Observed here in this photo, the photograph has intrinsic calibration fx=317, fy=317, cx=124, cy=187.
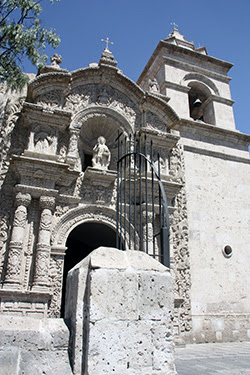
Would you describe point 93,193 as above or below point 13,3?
below

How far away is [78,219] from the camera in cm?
816

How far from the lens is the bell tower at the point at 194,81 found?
11938 millimetres

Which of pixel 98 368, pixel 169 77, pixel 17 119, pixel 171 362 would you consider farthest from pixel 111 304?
pixel 169 77

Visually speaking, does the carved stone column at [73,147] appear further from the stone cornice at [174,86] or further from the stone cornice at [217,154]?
the stone cornice at [174,86]

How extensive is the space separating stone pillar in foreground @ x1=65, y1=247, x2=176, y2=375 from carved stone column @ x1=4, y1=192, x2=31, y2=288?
4728mm

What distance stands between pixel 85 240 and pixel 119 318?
8885 mm

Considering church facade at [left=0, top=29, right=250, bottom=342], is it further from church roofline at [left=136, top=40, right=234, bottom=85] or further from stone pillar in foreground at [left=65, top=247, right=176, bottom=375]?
stone pillar in foreground at [left=65, top=247, right=176, bottom=375]

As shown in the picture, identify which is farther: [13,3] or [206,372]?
[13,3]

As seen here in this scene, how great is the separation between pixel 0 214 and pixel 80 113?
3755 mm

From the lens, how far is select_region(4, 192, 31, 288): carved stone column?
668 cm

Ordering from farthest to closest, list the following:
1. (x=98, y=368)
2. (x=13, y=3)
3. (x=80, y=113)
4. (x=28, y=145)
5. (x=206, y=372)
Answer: (x=80, y=113)
(x=28, y=145)
(x=13, y=3)
(x=206, y=372)
(x=98, y=368)

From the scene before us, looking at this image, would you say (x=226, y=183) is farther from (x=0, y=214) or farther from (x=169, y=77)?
(x=0, y=214)

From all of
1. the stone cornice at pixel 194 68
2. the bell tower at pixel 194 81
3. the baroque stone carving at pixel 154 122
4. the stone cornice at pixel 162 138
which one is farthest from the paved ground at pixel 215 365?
the stone cornice at pixel 194 68

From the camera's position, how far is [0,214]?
293 inches
